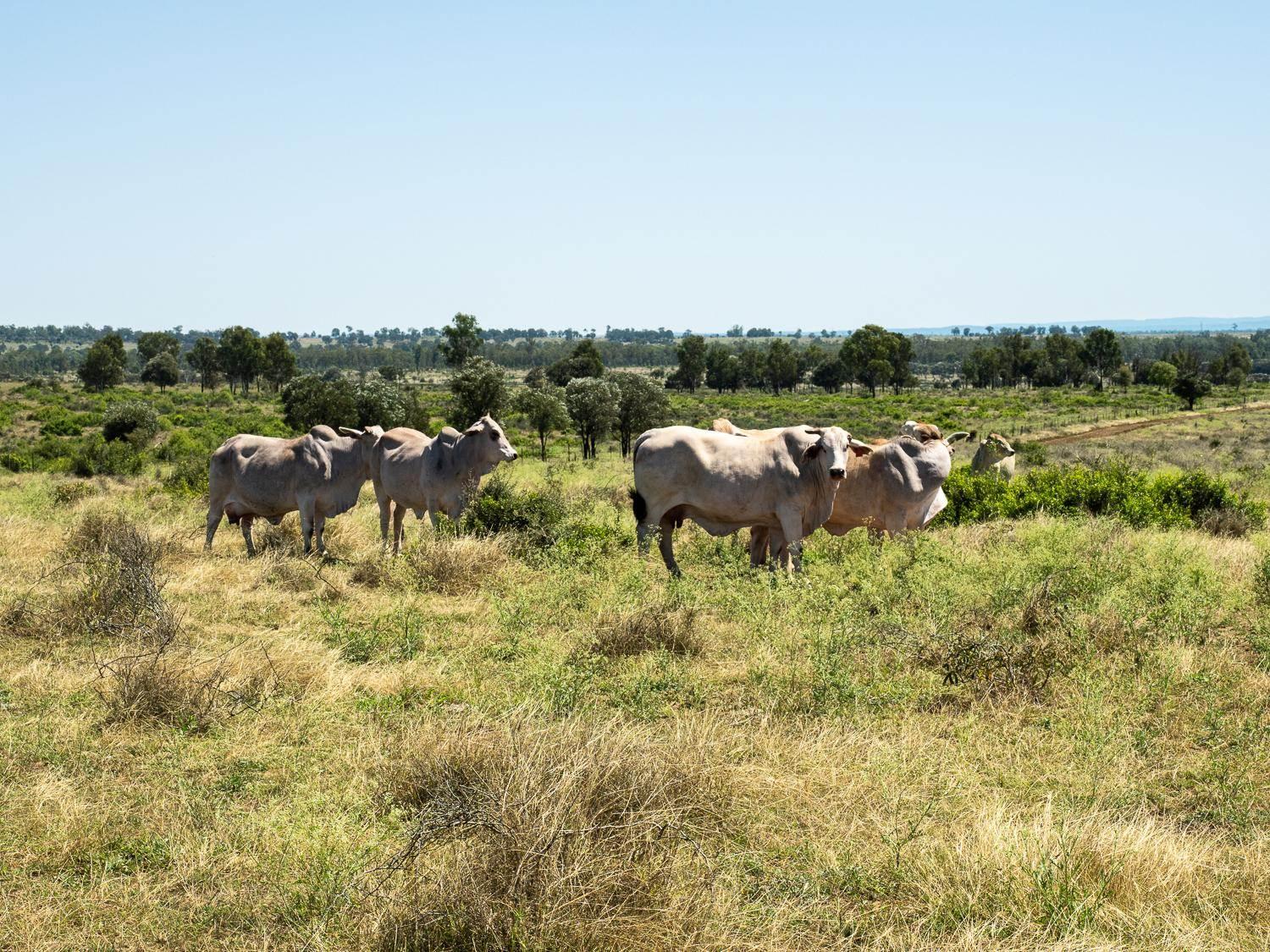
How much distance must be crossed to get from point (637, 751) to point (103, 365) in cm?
9517

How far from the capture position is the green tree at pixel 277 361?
3840 inches

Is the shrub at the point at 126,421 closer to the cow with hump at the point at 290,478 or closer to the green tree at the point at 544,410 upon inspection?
the green tree at the point at 544,410

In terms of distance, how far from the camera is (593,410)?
43.2m

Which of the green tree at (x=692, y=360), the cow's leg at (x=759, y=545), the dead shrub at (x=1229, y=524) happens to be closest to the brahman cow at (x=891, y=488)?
the cow's leg at (x=759, y=545)

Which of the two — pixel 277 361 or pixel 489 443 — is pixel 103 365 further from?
pixel 489 443

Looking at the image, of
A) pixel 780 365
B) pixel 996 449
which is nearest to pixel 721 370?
pixel 780 365

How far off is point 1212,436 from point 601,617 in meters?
49.7

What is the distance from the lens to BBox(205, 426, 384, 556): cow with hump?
13.6 metres

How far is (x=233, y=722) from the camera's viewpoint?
22.3ft

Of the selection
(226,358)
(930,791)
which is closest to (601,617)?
(930,791)

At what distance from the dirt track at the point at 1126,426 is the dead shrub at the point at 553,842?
4619 centimetres

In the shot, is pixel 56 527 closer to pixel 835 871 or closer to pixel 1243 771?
pixel 835 871

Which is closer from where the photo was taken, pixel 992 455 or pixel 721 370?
pixel 992 455

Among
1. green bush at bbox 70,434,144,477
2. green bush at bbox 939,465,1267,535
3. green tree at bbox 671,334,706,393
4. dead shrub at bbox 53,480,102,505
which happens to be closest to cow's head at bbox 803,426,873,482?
green bush at bbox 939,465,1267,535
